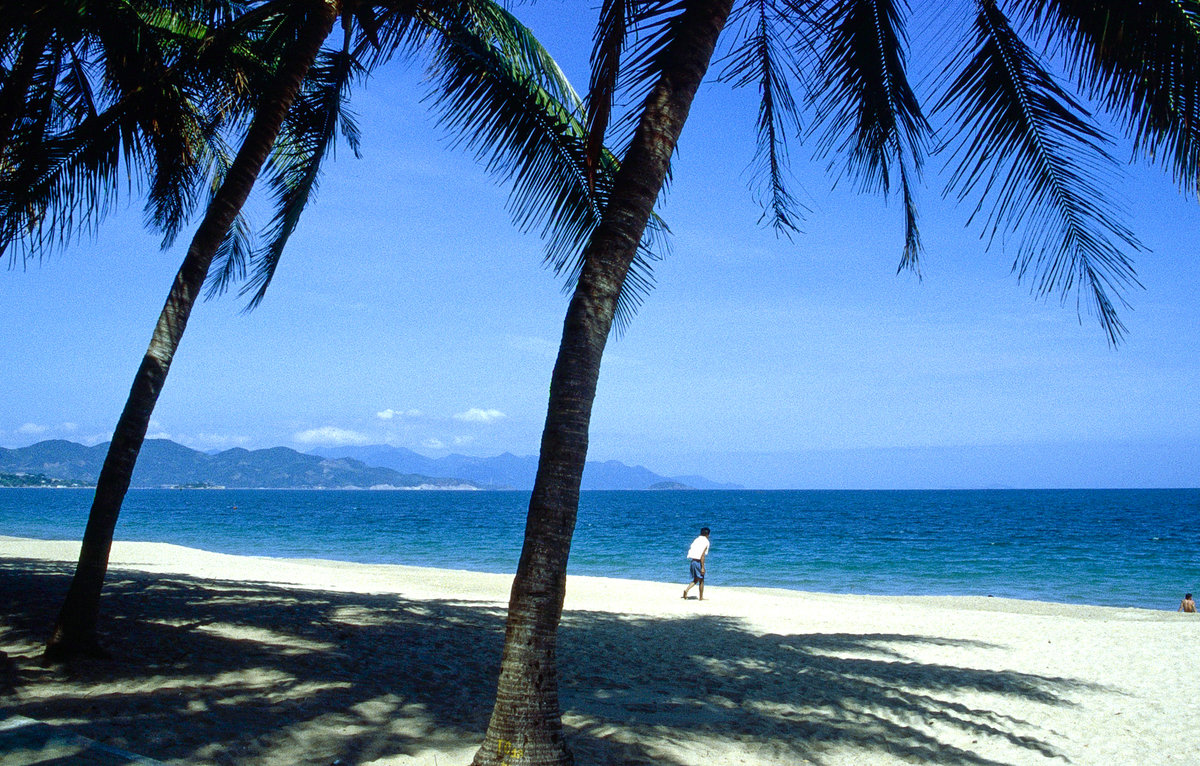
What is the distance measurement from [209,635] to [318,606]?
2310 millimetres

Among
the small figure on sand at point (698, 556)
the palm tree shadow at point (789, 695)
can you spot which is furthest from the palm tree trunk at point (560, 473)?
the small figure on sand at point (698, 556)

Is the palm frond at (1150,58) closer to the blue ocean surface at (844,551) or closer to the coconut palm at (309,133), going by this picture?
the coconut palm at (309,133)

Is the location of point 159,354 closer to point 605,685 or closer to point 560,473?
point 560,473

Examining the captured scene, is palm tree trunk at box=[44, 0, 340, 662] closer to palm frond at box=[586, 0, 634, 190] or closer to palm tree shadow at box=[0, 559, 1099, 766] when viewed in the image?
palm tree shadow at box=[0, 559, 1099, 766]

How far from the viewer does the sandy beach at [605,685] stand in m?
4.70

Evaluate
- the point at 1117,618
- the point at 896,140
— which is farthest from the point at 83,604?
the point at 1117,618

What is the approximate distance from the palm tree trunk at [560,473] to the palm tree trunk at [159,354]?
3.17 meters

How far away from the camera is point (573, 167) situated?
22.3 feet

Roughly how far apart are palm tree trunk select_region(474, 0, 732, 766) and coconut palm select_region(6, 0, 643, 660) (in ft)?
7.93

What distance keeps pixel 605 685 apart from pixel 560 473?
369 centimetres

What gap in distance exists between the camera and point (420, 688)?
5891mm

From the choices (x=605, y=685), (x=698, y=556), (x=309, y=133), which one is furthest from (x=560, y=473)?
(x=698, y=556)

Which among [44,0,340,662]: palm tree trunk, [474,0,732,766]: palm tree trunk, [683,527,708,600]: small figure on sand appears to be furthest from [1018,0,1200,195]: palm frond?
[683,527,708,600]: small figure on sand

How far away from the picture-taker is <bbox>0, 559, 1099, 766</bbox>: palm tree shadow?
15.2 feet
